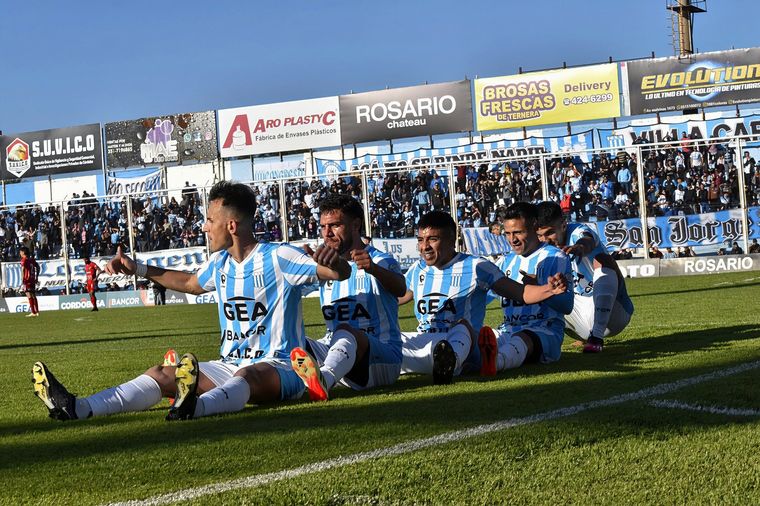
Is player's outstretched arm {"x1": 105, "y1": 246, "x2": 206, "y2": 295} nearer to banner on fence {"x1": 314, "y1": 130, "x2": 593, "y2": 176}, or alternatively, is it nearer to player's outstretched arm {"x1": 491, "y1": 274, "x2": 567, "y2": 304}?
player's outstretched arm {"x1": 491, "y1": 274, "x2": 567, "y2": 304}

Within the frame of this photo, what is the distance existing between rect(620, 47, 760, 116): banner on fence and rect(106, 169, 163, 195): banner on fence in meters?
23.5

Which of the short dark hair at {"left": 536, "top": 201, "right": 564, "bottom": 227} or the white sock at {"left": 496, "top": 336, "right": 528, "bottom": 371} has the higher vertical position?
the short dark hair at {"left": 536, "top": 201, "right": 564, "bottom": 227}

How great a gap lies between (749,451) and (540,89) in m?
39.6

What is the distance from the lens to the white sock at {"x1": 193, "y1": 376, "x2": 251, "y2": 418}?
223 inches

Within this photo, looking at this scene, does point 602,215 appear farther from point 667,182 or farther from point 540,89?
point 540,89

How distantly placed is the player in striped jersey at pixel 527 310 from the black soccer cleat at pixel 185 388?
2582 mm

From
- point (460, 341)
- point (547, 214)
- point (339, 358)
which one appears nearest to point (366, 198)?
point (547, 214)

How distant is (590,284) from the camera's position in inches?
398

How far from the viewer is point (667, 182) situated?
2577 centimetres

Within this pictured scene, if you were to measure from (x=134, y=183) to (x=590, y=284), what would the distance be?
42751 mm

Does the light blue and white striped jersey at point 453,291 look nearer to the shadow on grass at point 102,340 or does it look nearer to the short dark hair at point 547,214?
the short dark hair at point 547,214

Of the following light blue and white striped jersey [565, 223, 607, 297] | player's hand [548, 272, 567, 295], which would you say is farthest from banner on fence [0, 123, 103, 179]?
player's hand [548, 272, 567, 295]

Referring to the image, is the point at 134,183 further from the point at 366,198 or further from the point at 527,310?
the point at 527,310

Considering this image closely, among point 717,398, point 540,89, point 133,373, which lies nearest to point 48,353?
point 133,373
